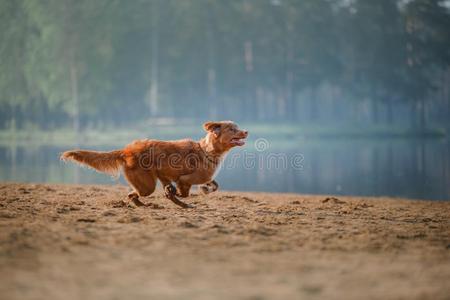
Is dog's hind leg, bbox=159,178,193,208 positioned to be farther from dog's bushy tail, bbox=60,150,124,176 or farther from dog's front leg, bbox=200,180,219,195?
dog's bushy tail, bbox=60,150,124,176

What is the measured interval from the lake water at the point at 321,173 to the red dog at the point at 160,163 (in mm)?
7341

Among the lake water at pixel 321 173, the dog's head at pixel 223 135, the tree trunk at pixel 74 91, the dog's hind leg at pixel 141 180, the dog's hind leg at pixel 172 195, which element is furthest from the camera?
the tree trunk at pixel 74 91

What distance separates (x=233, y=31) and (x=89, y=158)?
5332 cm

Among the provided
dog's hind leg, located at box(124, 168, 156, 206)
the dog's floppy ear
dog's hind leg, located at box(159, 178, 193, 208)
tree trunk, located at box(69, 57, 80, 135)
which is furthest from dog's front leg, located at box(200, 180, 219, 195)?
tree trunk, located at box(69, 57, 80, 135)

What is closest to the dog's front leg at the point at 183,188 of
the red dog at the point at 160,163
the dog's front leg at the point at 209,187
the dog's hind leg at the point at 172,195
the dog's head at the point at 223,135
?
the red dog at the point at 160,163

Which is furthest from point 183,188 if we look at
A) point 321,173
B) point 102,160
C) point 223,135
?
point 321,173

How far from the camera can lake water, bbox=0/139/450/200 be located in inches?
744

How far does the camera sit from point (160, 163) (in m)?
10.7

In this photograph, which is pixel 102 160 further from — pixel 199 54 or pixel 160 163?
pixel 199 54

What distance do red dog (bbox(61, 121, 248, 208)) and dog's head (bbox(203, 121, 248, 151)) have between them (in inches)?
0.8

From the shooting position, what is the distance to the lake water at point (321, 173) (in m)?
18.9

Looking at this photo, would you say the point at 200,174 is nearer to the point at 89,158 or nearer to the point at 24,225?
the point at 89,158

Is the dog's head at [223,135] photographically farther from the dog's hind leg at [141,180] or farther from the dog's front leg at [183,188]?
the dog's hind leg at [141,180]

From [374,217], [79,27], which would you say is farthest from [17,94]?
[374,217]
